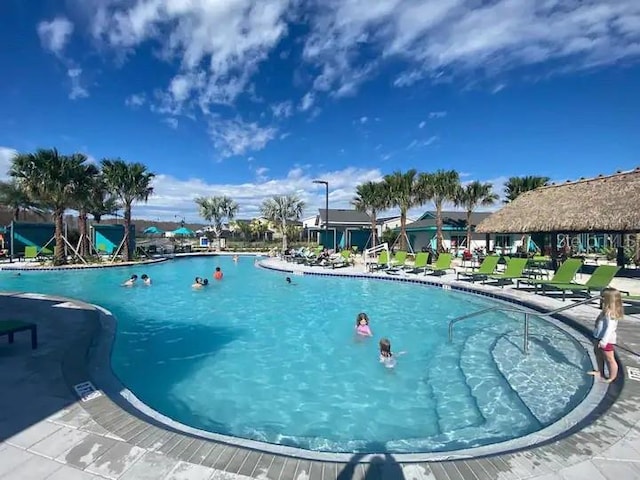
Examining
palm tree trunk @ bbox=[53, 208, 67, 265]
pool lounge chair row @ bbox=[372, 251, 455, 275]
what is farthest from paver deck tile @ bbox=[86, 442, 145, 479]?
palm tree trunk @ bbox=[53, 208, 67, 265]

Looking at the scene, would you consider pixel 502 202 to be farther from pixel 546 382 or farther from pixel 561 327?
pixel 546 382

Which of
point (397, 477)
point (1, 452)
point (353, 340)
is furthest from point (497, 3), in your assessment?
point (1, 452)

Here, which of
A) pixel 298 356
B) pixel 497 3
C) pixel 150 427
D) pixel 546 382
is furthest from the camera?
pixel 497 3

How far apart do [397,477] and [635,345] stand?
5515 millimetres

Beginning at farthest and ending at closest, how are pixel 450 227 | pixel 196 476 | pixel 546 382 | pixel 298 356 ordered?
pixel 450 227, pixel 298 356, pixel 546 382, pixel 196 476

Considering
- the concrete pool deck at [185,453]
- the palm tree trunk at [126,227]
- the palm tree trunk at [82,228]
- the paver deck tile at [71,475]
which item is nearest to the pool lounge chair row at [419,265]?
the concrete pool deck at [185,453]

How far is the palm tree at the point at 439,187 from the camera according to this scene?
87.5 ft

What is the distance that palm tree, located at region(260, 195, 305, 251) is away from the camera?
4328 cm

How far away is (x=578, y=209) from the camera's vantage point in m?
17.0

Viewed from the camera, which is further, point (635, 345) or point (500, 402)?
point (635, 345)

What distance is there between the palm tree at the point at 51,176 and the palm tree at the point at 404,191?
20535mm

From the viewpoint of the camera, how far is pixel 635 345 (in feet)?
19.9

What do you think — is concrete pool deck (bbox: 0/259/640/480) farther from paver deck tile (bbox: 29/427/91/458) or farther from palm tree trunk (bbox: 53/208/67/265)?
palm tree trunk (bbox: 53/208/67/265)

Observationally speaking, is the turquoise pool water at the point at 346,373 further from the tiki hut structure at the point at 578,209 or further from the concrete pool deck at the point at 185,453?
the tiki hut structure at the point at 578,209
